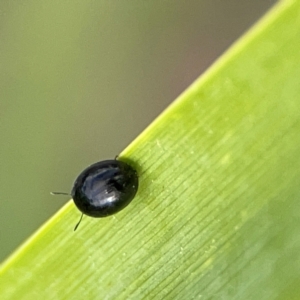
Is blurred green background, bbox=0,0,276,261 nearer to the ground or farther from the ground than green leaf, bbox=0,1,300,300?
farther from the ground

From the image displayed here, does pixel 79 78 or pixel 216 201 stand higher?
pixel 79 78

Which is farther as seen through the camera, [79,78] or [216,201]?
[79,78]

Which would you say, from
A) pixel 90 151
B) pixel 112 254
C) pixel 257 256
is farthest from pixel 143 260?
pixel 90 151

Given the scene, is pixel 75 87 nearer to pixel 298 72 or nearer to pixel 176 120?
pixel 176 120

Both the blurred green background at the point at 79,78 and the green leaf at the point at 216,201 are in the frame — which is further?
the blurred green background at the point at 79,78

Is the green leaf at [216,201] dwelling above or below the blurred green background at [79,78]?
below
